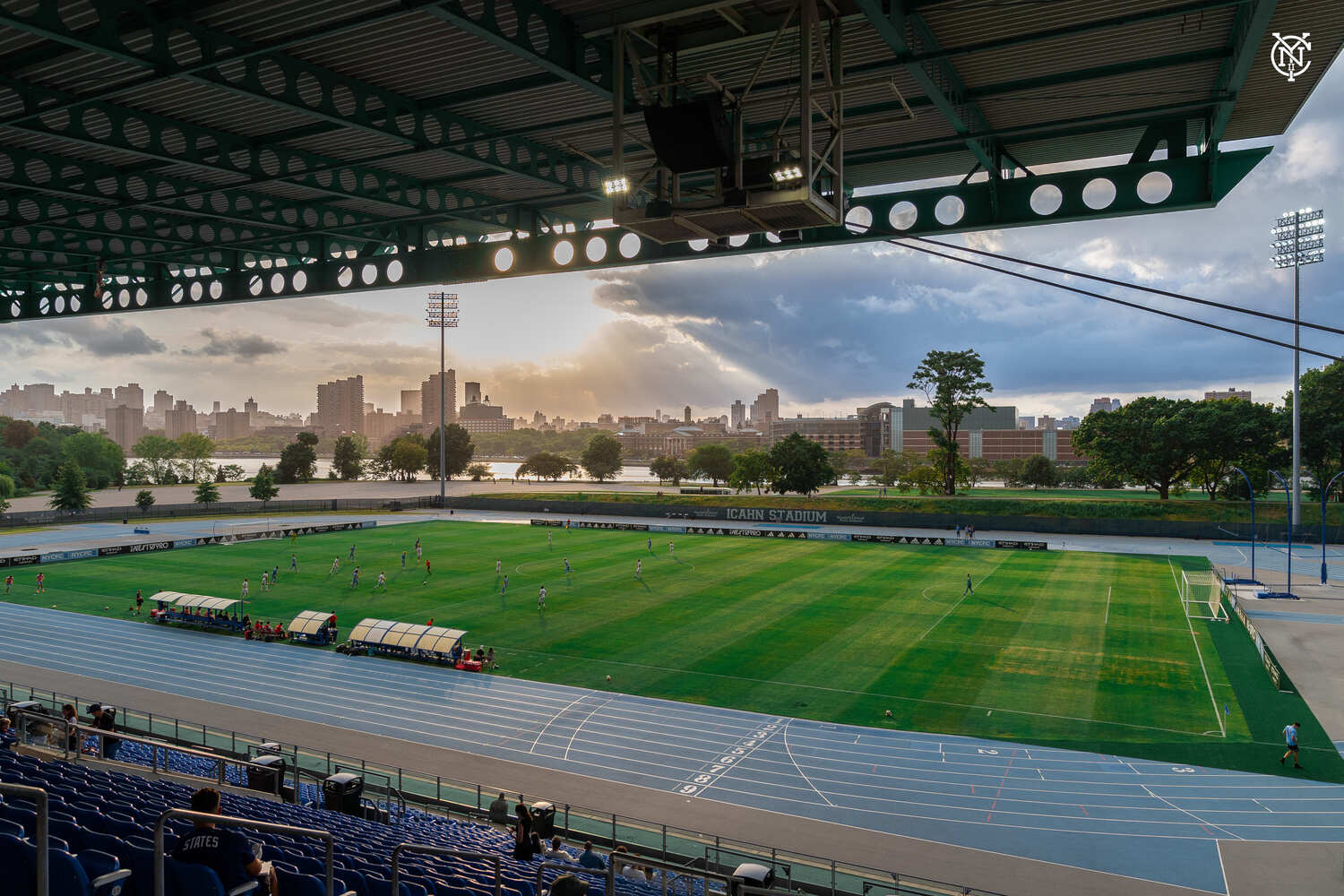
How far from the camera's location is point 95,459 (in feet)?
343

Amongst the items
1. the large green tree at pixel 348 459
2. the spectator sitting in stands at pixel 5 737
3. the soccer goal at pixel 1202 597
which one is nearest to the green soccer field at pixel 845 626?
the soccer goal at pixel 1202 597

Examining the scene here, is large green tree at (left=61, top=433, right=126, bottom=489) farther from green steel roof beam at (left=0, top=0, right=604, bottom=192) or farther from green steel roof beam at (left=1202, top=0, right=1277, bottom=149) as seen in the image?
green steel roof beam at (left=1202, top=0, right=1277, bottom=149)

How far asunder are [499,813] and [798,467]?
69.4 meters

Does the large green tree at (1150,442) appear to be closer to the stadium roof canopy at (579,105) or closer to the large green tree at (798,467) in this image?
the large green tree at (798,467)

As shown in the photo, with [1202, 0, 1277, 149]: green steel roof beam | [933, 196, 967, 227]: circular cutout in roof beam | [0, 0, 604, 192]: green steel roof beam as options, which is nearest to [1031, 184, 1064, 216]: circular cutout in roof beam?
[933, 196, 967, 227]: circular cutout in roof beam

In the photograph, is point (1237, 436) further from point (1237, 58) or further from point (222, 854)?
point (222, 854)

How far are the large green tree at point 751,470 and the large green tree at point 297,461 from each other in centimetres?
6153

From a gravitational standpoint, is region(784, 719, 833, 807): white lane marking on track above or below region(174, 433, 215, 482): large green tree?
below

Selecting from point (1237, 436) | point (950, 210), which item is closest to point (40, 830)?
point (950, 210)

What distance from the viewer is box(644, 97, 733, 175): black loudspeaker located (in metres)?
5.95

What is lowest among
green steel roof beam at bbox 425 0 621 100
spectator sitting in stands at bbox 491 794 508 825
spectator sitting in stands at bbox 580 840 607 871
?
spectator sitting in stands at bbox 491 794 508 825

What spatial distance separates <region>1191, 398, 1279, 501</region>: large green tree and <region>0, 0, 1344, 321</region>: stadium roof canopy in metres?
Answer: 75.0

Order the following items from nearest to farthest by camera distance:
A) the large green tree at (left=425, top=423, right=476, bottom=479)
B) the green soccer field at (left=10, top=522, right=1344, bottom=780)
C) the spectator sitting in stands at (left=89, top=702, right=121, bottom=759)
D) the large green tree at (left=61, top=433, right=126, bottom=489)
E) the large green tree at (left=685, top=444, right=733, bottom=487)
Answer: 1. the spectator sitting in stands at (left=89, top=702, right=121, bottom=759)
2. the green soccer field at (left=10, top=522, right=1344, bottom=780)
3. the large green tree at (left=61, top=433, right=126, bottom=489)
4. the large green tree at (left=425, top=423, right=476, bottom=479)
5. the large green tree at (left=685, top=444, right=733, bottom=487)

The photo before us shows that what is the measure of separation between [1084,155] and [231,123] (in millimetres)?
9508
